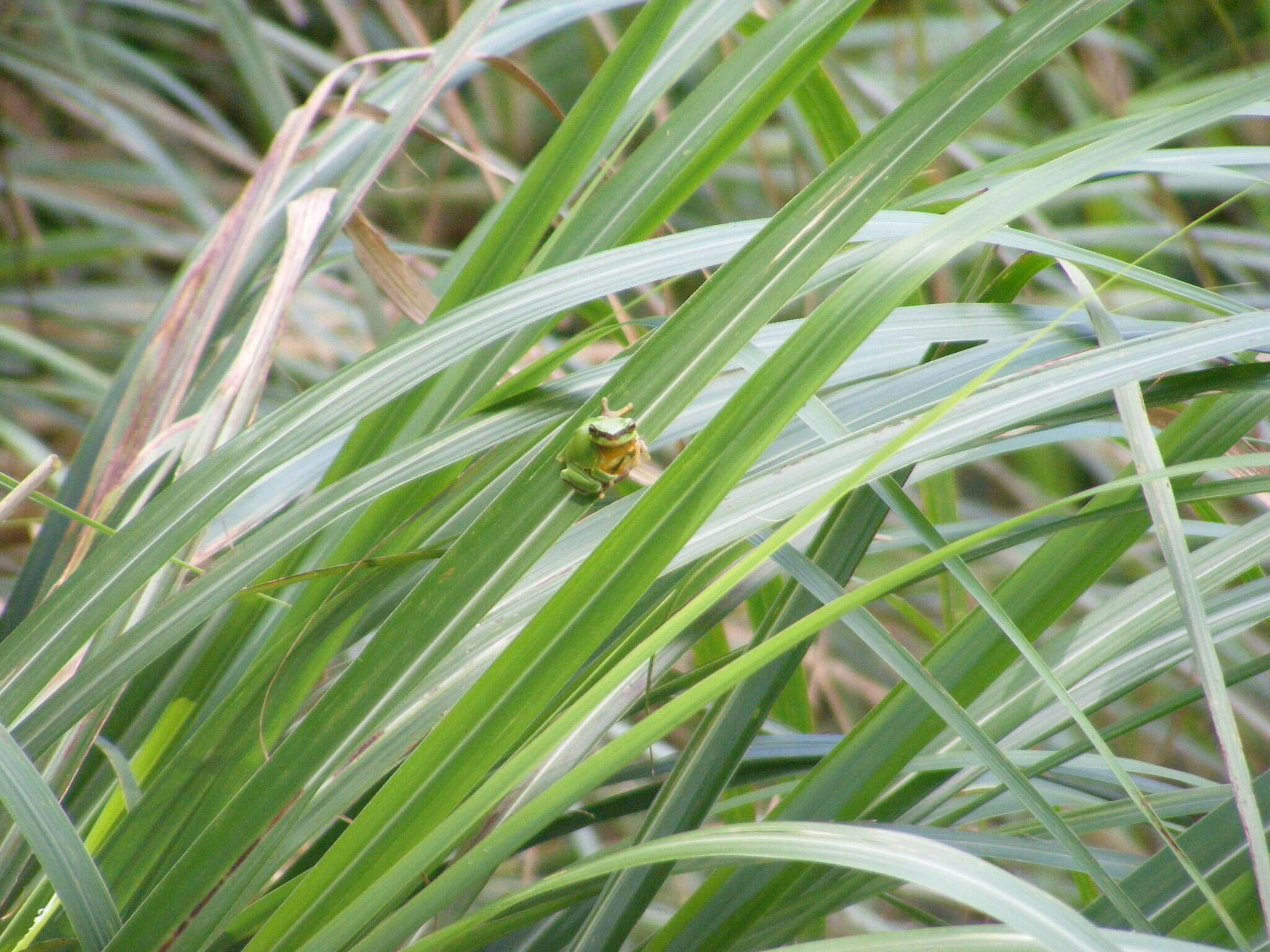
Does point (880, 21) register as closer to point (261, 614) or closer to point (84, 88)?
point (84, 88)

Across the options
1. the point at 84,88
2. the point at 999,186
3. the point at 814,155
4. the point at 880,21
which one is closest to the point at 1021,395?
the point at 999,186

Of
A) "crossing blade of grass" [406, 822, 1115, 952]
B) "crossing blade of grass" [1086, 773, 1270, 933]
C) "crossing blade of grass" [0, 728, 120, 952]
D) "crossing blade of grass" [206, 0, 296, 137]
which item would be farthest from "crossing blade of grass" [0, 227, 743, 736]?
"crossing blade of grass" [206, 0, 296, 137]

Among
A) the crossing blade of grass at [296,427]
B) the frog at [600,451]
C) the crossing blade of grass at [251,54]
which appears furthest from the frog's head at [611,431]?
the crossing blade of grass at [251,54]

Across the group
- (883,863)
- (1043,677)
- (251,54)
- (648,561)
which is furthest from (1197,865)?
(251,54)

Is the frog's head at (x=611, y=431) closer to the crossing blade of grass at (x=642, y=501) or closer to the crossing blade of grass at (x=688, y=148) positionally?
the crossing blade of grass at (x=642, y=501)

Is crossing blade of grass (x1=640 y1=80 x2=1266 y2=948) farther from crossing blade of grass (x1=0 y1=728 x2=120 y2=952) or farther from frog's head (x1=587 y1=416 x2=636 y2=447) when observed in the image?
crossing blade of grass (x1=0 y1=728 x2=120 y2=952)

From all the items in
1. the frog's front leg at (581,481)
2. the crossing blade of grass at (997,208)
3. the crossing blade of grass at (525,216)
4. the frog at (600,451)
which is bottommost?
the frog's front leg at (581,481)

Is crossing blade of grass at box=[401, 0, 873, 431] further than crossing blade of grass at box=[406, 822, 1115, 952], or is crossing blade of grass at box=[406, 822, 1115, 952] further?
crossing blade of grass at box=[401, 0, 873, 431]

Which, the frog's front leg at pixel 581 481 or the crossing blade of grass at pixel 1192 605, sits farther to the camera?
the frog's front leg at pixel 581 481
